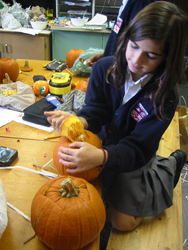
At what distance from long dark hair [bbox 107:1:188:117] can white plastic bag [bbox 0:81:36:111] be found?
0.83 m

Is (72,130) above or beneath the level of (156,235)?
above

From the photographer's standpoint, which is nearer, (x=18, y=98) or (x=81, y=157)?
(x=81, y=157)

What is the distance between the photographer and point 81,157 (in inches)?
29.3

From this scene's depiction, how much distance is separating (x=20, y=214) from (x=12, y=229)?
5cm

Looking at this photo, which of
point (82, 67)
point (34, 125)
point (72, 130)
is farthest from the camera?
point (82, 67)

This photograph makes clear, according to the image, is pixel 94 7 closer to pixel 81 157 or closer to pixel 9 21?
pixel 9 21

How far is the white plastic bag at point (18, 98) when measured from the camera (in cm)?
133

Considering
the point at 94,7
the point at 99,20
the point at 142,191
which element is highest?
the point at 94,7

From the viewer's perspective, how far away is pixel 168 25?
0.69 metres

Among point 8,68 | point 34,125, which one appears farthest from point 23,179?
point 8,68

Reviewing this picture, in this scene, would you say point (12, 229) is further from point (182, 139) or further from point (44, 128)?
point (182, 139)

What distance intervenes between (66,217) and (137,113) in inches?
22.2

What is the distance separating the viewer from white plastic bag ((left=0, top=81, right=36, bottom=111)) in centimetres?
133

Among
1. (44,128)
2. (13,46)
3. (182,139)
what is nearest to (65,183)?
(44,128)
